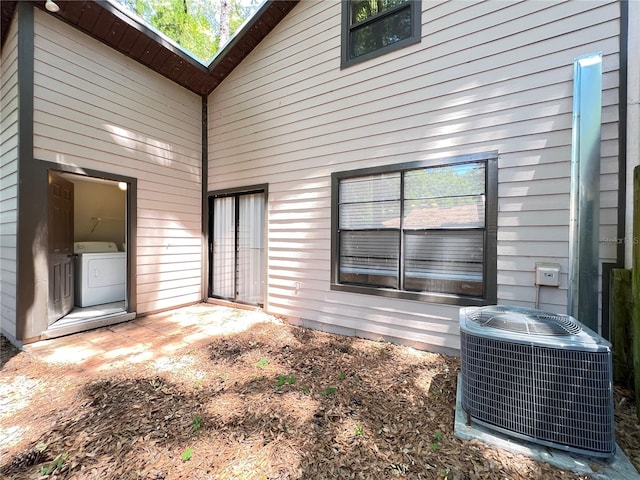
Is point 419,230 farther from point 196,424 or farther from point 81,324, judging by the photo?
point 81,324

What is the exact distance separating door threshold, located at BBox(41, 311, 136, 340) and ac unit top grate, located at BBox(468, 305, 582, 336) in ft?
15.5

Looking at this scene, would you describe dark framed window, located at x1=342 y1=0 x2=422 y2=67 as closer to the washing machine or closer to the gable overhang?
the gable overhang

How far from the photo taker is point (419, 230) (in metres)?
3.29

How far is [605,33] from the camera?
244 cm

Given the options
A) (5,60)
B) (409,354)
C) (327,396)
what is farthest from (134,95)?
(409,354)

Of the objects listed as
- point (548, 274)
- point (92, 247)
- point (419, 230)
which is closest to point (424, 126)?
point (419, 230)

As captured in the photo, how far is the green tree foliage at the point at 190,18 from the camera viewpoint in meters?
9.52

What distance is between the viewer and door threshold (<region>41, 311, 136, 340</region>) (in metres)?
3.54

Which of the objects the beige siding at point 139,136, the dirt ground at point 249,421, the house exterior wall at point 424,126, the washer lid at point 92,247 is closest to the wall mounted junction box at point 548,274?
the house exterior wall at point 424,126

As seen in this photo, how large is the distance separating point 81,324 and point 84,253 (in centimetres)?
139

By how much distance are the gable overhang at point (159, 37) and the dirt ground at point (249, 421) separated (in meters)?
4.29

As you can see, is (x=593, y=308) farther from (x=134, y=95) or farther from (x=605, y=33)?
(x=134, y=95)

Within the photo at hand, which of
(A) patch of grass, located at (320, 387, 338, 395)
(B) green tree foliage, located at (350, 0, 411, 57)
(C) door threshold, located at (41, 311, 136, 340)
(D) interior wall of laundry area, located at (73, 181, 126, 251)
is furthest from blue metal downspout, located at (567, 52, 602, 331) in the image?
(D) interior wall of laundry area, located at (73, 181, 126, 251)

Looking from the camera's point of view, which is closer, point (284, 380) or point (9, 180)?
point (284, 380)
